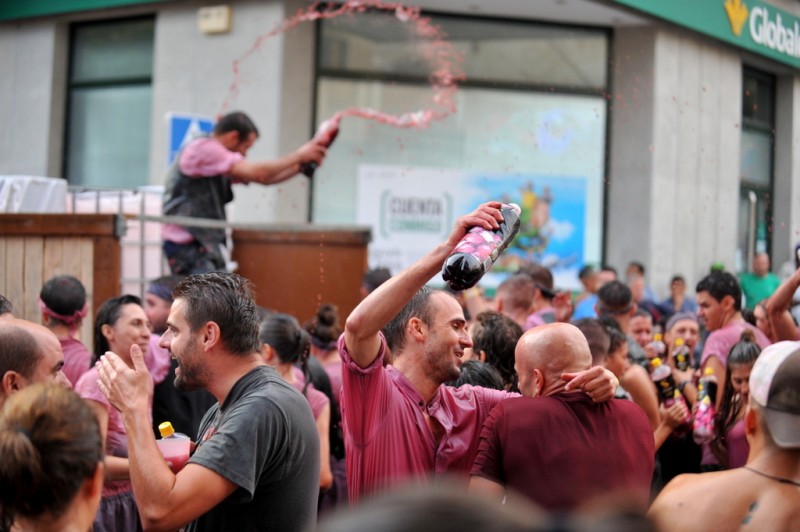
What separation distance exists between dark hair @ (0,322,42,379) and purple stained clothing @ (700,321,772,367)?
421cm

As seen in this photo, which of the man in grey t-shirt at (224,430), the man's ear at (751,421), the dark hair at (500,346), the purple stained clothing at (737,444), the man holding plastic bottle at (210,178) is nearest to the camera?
the man's ear at (751,421)

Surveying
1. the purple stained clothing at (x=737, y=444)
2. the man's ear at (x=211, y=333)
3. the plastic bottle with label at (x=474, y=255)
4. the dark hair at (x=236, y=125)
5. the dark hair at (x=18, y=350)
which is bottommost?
the purple stained clothing at (x=737, y=444)

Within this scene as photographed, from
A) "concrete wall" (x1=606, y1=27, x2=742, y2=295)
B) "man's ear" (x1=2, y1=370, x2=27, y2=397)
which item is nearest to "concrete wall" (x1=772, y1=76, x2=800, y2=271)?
"concrete wall" (x1=606, y1=27, x2=742, y2=295)

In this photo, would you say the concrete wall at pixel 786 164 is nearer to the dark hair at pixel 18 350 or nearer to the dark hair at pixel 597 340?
the dark hair at pixel 597 340

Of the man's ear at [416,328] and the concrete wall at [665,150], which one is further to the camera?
the concrete wall at [665,150]

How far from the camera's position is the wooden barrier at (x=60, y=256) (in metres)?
6.76

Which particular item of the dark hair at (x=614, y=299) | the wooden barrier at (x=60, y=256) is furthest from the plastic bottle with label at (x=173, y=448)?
the dark hair at (x=614, y=299)

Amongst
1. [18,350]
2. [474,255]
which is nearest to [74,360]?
[18,350]

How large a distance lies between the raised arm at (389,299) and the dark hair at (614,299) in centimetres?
456

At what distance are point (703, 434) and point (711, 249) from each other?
1093 centimetres

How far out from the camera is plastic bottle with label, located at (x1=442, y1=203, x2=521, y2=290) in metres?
3.24

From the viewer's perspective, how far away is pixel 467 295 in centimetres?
901

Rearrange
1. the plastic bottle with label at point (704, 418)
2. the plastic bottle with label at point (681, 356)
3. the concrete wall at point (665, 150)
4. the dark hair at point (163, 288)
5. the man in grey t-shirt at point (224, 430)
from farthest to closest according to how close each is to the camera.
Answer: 1. the concrete wall at point (665, 150)
2. the plastic bottle with label at point (681, 356)
3. the dark hair at point (163, 288)
4. the plastic bottle with label at point (704, 418)
5. the man in grey t-shirt at point (224, 430)

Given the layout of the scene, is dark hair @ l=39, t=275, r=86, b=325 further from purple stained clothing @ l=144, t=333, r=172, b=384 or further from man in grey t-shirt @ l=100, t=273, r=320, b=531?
man in grey t-shirt @ l=100, t=273, r=320, b=531
